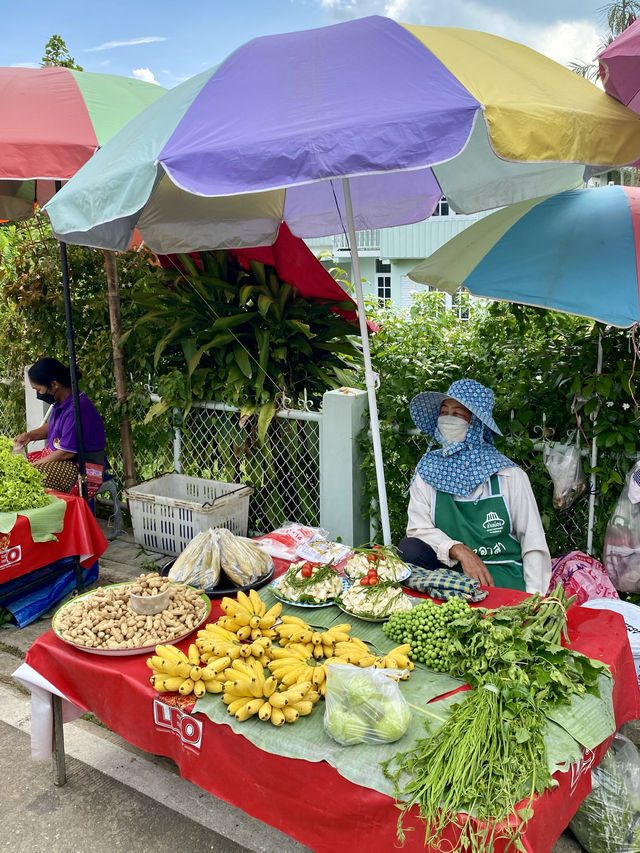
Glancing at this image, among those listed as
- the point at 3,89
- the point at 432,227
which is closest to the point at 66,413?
the point at 3,89

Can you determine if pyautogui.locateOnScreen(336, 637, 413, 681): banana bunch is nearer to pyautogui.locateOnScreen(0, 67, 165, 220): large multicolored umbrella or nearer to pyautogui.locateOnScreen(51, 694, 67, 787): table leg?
pyautogui.locateOnScreen(51, 694, 67, 787): table leg

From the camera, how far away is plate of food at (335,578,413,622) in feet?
8.08

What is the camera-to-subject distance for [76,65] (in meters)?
6.29

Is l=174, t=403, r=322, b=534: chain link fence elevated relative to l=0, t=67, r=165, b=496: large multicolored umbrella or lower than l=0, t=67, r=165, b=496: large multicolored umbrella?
lower

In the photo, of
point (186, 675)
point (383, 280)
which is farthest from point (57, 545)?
point (383, 280)

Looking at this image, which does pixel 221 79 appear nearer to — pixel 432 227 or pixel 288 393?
pixel 288 393

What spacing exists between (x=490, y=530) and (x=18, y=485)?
2679 mm

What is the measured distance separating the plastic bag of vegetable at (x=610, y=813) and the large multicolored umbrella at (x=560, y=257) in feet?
5.43

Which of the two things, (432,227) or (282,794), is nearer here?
(282,794)

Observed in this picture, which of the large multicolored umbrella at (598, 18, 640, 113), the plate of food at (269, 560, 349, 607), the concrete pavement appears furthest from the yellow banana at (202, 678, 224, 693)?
the large multicolored umbrella at (598, 18, 640, 113)

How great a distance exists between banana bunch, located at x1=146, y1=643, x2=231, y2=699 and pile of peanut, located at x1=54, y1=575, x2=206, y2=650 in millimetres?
173

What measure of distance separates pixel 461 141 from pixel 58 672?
2.28m

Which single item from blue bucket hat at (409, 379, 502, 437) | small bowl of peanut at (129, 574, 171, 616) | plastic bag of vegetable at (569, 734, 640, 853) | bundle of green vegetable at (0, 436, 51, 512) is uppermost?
blue bucket hat at (409, 379, 502, 437)

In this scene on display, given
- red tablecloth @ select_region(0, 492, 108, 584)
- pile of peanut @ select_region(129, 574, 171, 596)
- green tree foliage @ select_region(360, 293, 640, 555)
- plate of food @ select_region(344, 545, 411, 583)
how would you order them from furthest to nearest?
red tablecloth @ select_region(0, 492, 108, 584) → green tree foliage @ select_region(360, 293, 640, 555) → plate of food @ select_region(344, 545, 411, 583) → pile of peanut @ select_region(129, 574, 171, 596)
